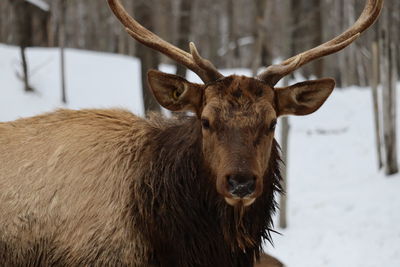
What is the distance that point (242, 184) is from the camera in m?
4.50

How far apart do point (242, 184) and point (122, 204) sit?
113 cm

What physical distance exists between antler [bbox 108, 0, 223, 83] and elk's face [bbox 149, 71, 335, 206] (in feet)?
0.32

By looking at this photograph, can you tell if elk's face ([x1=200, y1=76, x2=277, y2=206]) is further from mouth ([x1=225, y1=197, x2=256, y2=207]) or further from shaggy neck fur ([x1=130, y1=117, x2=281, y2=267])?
shaggy neck fur ([x1=130, y1=117, x2=281, y2=267])

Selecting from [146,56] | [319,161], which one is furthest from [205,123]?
[319,161]

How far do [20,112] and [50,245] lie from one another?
9.09 metres

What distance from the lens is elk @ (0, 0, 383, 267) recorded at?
5.01 m

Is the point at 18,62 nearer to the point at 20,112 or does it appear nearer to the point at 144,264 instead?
the point at 20,112

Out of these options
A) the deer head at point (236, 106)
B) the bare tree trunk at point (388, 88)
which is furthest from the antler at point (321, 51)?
the bare tree trunk at point (388, 88)

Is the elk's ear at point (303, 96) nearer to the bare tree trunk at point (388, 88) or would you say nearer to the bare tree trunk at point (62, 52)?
the bare tree trunk at point (388, 88)

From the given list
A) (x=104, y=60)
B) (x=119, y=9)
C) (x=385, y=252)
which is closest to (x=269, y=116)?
(x=119, y=9)

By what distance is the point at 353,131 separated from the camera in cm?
1491

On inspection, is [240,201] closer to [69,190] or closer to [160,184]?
[160,184]

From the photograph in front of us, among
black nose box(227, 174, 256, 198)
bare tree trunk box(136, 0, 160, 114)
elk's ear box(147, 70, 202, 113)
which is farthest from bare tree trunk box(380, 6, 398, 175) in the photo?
black nose box(227, 174, 256, 198)

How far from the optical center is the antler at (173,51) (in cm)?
510
